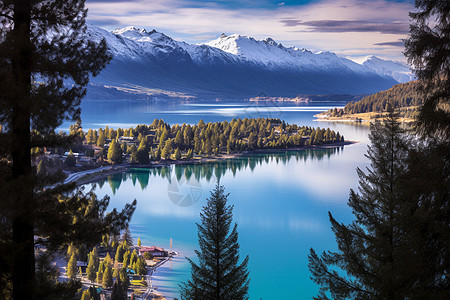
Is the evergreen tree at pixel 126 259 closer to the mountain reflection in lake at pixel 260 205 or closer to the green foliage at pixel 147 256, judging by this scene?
the mountain reflection in lake at pixel 260 205

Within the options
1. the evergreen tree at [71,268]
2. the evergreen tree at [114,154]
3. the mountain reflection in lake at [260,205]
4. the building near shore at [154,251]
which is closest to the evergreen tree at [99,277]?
the evergreen tree at [71,268]

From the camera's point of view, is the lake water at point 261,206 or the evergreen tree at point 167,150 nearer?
the lake water at point 261,206

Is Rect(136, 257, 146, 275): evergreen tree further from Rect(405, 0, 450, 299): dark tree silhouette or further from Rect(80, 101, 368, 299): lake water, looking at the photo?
Rect(405, 0, 450, 299): dark tree silhouette

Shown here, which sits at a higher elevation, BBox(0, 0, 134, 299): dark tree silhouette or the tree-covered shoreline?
BBox(0, 0, 134, 299): dark tree silhouette

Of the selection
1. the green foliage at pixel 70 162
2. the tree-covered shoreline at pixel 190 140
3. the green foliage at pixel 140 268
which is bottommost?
the green foliage at pixel 140 268

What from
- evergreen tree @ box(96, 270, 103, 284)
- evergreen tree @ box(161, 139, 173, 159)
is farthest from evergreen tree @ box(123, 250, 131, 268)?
evergreen tree @ box(161, 139, 173, 159)

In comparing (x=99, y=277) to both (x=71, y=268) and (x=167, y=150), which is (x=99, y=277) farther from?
(x=167, y=150)
